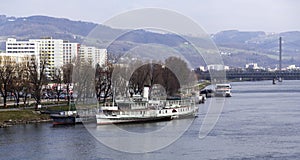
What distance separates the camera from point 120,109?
34.1m

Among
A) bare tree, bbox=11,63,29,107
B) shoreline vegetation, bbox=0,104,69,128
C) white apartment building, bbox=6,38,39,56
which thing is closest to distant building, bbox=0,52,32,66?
bare tree, bbox=11,63,29,107

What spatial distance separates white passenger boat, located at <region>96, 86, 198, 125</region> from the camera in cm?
3309

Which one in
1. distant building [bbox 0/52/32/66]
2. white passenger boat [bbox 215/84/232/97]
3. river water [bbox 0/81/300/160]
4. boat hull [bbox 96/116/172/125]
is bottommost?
river water [bbox 0/81/300/160]

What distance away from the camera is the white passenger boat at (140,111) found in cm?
3309

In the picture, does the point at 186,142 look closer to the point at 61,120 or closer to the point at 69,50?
the point at 61,120

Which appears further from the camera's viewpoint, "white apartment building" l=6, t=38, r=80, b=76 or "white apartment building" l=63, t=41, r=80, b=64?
"white apartment building" l=63, t=41, r=80, b=64

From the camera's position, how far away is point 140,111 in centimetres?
3422

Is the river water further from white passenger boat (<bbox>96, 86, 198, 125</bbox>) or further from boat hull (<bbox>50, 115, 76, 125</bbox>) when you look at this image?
white passenger boat (<bbox>96, 86, 198, 125</bbox>)

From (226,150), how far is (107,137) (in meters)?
5.97

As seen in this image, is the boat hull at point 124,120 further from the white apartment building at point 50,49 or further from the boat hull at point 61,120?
the white apartment building at point 50,49

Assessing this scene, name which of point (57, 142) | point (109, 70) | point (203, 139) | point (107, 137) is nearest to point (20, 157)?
point (57, 142)

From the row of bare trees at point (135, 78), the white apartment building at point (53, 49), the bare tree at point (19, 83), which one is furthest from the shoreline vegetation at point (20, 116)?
the white apartment building at point (53, 49)

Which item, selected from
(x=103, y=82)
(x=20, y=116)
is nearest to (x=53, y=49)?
(x=103, y=82)

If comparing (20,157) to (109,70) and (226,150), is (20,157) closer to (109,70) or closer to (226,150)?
(226,150)
